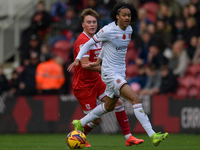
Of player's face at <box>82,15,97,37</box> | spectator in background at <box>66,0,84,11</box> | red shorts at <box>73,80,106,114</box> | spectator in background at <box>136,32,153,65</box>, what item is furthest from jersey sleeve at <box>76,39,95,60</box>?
spectator in background at <box>66,0,84,11</box>

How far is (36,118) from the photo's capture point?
1298 centimetres

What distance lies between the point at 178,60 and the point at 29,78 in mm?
4716

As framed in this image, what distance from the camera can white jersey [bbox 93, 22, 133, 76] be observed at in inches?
297

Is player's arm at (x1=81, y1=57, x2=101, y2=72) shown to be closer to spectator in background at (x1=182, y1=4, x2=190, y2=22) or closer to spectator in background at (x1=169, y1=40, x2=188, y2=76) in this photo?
spectator in background at (x1=169, y1=40, x2=188, y2=76)

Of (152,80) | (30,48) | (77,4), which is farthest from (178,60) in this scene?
(30,48)

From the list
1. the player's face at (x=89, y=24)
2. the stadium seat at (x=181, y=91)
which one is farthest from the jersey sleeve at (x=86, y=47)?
the stadium seat at (x=181, y=91)

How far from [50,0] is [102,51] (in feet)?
32.4

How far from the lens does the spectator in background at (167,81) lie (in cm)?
1255

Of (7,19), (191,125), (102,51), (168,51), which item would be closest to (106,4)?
(168,51)

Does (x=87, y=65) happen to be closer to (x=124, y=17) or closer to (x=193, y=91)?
(x=124, y=17)

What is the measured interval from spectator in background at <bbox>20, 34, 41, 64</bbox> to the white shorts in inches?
287

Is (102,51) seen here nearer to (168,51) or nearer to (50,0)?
(168,51)

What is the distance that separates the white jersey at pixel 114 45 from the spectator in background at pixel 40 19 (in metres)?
8.67

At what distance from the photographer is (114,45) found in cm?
758
